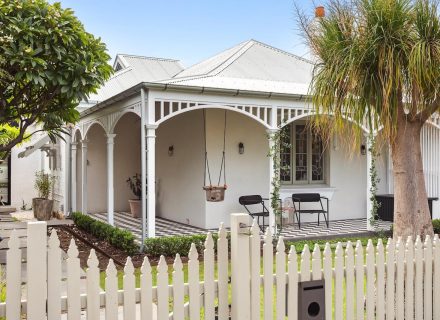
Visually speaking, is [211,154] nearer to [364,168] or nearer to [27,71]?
[364,168]

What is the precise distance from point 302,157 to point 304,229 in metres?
2.24

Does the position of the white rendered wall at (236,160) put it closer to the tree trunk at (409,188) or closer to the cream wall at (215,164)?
the cream wall at (215,164)

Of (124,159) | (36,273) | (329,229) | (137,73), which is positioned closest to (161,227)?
(329,229)

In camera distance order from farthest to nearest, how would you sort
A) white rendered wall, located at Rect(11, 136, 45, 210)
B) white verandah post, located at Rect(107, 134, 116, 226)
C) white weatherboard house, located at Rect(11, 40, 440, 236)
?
white rendered wall, located at Rect(11, 136, 45, 210) → white verandah post, located at Rect(107, 134, 116, 226) → white weatherboard house, located at Rect(11, 40, 440, 236)

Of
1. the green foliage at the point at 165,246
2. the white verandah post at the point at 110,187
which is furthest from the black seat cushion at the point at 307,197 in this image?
the white verandah post at the point at 110,187

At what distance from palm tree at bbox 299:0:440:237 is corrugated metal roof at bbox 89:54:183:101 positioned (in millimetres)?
12771

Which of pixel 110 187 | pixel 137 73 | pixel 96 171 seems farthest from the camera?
pixel 137 73

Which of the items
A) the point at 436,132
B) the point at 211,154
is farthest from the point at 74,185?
the point at 436,132

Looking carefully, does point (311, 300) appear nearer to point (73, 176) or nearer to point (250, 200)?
point (250, 200)

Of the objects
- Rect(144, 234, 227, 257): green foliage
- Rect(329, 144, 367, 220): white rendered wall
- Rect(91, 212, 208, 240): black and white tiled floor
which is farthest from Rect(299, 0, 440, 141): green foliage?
Rect(329, 144, 367, 220): white rendered wall

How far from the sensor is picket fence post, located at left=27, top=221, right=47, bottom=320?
105 inches

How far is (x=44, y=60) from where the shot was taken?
5.80 m

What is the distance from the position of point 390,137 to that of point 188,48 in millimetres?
24962

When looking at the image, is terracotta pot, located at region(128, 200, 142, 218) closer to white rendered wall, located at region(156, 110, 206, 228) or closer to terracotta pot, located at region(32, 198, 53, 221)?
white rendered wall, located at region(156, 110, 206, 228)
